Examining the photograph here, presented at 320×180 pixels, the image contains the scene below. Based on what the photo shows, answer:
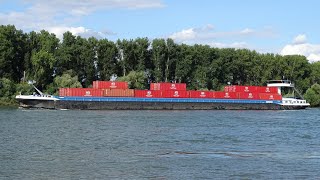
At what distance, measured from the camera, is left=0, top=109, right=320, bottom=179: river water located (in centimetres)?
2884

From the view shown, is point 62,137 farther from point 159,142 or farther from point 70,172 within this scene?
point 70,172

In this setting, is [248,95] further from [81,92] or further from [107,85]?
[81,92]

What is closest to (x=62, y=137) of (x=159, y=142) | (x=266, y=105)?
(x=159, y=142)

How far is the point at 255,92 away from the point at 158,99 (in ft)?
94.2

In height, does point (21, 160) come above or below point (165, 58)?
below

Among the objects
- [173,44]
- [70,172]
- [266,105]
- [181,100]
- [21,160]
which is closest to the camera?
[70,172]

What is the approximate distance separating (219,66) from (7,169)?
118 metres

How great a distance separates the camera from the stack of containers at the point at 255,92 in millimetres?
121800

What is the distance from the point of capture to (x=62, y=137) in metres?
46.0

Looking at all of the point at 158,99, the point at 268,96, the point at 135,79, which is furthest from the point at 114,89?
the point at 268,96

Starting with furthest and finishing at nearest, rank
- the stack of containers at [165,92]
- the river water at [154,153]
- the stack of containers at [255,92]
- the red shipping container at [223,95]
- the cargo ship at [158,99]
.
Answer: the stack of containers at [255,92] → the red shipping container at [223,95] → the stack of containers at [165,92] → the cargo ship at [158,99] → the river water at [154,153]

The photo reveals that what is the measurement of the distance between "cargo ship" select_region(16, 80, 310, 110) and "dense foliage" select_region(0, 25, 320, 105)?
13638 mm

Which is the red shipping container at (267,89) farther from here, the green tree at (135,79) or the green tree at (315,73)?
the green tree at (315,73)

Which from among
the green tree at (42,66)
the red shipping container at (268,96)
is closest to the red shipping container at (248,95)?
the red shipping container at (268,96)
